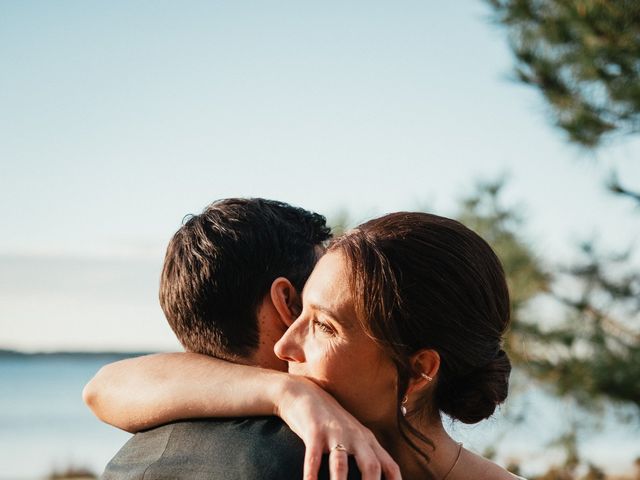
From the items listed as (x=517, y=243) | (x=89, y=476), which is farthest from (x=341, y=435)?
(x=89, y=476)

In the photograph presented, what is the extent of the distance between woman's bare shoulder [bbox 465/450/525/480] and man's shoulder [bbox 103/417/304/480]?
44cm

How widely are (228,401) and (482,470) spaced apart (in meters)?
0.56

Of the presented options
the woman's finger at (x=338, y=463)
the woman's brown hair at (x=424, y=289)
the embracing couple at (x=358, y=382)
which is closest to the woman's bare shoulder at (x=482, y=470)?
the embracing couple at (x=358, y=382)

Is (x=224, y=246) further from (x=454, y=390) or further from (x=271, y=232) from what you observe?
(x=454, y=390)

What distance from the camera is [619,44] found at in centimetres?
582

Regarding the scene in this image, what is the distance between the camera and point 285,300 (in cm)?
235

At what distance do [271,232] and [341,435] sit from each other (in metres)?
0.72

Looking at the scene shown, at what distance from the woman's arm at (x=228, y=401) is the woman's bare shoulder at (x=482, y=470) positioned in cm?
33

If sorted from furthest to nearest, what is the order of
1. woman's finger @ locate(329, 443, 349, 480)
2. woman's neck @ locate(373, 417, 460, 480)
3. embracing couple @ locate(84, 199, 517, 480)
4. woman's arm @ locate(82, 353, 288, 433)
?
woman's neck @ locate(373, 417, 460, 480) < woman's arm @ locate(82, 353, 288, 433) < embracing couple @ locate(84, 199, 517, 480) < woman's finger @ locate(329, 443, 349, 480)

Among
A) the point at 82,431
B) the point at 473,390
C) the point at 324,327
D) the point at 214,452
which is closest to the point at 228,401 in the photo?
the point at 214,452

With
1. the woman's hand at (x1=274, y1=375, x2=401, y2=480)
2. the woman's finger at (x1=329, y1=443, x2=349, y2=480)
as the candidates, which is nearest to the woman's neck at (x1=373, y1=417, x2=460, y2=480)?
the woman's hand at (x1=274, y1=375, x2=401, y2=480)

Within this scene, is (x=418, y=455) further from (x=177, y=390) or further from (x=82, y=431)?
(x=82, y=431)

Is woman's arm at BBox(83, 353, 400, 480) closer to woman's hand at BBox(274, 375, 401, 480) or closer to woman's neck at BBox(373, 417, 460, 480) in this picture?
woman's hand at BBox(274, 375, 401, 480)

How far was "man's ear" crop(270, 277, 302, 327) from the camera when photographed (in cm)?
232
